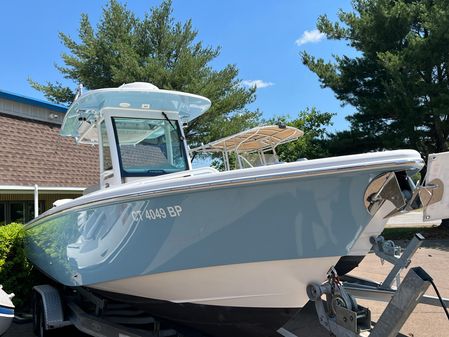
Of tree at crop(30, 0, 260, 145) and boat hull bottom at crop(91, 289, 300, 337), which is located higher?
tree at crop(30, 0, 260, 145)

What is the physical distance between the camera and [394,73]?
1342 cm

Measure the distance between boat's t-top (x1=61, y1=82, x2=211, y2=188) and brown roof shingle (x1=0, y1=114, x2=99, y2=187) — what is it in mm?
7650

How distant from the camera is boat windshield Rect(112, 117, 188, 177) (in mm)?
5176

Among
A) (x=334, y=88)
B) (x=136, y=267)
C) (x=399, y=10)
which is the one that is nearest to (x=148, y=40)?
(x=334, y=88)

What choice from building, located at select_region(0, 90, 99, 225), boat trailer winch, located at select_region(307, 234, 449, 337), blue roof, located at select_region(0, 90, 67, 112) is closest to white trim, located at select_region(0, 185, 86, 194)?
building, located at select_region(0, 90, 99, 225)

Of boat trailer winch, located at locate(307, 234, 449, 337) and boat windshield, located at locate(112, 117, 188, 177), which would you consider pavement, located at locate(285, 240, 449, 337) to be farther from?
boat windshield, located at locate(112, 117, 188, 177)

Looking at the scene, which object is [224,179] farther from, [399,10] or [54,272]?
[399,10]

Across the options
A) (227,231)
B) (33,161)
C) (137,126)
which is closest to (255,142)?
(137,126)

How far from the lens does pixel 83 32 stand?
2006cm

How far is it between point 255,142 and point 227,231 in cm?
275

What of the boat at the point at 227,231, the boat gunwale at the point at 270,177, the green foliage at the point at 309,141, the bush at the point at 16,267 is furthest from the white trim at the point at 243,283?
the green foliage at the point at 309,141

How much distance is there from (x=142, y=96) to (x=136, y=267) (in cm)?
200

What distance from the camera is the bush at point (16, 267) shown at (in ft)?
23.9

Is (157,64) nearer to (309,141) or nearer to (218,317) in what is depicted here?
(309,141)
